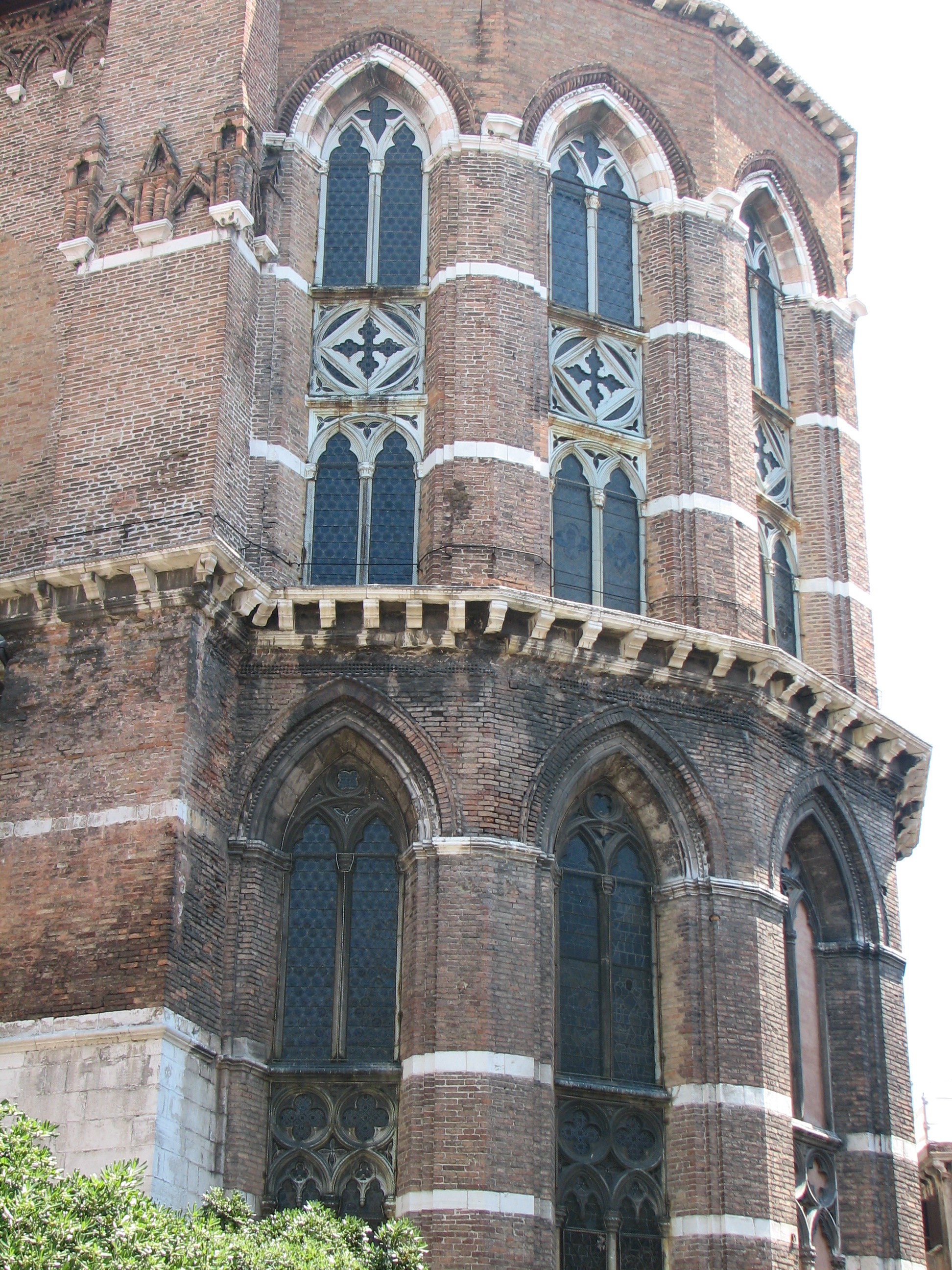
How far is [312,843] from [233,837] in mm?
1098

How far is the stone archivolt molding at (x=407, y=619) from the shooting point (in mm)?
20062

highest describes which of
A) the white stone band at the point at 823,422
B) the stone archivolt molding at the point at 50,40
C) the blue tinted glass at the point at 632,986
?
the stone archivolt molding at the point at 50,40

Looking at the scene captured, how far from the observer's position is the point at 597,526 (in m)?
22.9

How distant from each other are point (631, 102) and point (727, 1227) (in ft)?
48.0

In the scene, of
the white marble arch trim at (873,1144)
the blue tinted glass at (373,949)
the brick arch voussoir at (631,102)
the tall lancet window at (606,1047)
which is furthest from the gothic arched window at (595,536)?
the white marble arch trim at (873,1144)

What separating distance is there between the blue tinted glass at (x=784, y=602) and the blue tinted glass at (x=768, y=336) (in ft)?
7.85

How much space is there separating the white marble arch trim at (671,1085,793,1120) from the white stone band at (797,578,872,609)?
7.40 m

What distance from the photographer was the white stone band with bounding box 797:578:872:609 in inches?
973

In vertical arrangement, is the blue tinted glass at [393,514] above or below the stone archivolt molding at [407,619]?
above

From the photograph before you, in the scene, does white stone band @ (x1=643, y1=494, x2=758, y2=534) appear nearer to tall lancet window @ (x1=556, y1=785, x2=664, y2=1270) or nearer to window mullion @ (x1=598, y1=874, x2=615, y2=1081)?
tall lancet window @ (x1=556, y1=785, x2=664, y2=1270)

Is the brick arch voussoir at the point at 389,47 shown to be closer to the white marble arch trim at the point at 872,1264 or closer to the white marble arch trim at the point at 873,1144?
the white marble arch trim at the point at 873,1144

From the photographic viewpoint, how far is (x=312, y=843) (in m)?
20.9

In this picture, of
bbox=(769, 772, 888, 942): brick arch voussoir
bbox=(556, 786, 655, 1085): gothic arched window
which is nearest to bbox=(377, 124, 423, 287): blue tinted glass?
bbox=(556, 786, 655, 1085): gothic arched window

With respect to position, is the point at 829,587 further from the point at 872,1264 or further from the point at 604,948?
the point at 872,1264
